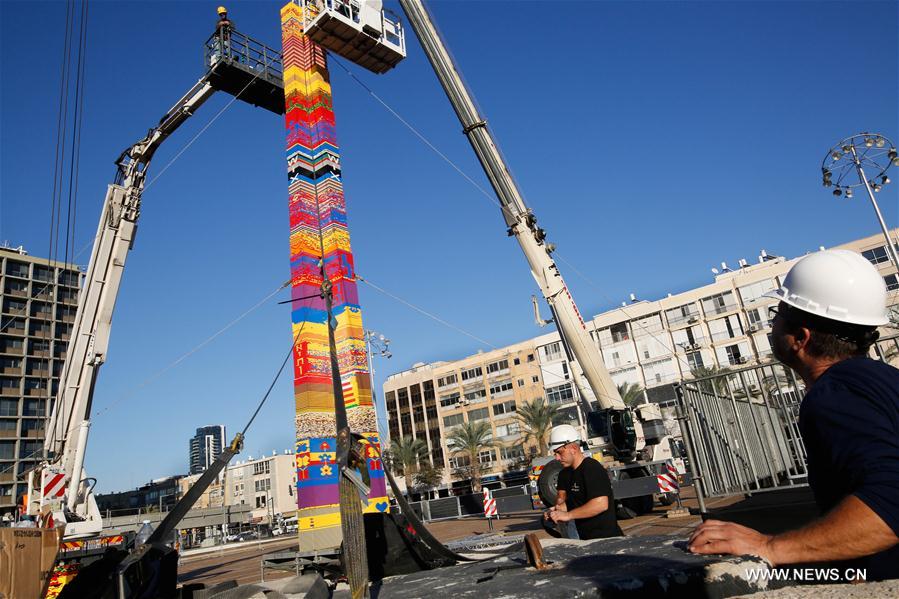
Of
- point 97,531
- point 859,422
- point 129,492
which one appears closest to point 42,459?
point 97,531

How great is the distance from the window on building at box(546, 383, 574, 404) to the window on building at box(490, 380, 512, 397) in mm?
6622

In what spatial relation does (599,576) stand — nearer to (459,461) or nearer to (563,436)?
(563,436)

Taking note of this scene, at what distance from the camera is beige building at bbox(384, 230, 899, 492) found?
53438 millimetres

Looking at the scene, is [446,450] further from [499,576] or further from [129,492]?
[499,576]

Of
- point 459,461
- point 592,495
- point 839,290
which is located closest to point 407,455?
point 459,461

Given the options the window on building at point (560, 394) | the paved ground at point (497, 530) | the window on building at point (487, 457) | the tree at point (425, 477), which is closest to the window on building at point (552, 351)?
the window on building at point (560, 394)

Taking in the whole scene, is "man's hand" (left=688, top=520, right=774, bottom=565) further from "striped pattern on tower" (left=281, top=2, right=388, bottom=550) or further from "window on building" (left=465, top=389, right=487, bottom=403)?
"window on building" (left=465, top=389, right=487, bottom=403)

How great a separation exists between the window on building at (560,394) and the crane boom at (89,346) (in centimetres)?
5037

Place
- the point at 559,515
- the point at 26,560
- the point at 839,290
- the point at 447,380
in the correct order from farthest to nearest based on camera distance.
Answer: the point at 447,380, the point at 26,560, the point at 559,515, the point at 839,290

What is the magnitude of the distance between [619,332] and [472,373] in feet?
65.7

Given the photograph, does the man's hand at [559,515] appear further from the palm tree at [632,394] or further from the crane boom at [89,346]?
the palm tree at [632,394]

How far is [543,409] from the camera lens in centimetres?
5153

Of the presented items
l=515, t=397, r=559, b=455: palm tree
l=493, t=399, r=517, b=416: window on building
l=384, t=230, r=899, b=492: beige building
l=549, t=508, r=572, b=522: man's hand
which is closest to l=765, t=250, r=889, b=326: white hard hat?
l=549, t=508, r=572, b=522: man's hand

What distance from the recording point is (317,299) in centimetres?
1316
